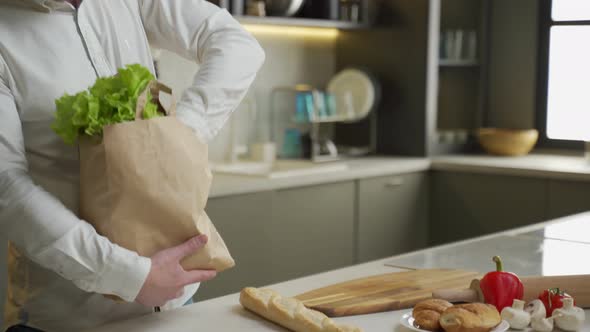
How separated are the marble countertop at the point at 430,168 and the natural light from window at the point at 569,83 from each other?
0.17m

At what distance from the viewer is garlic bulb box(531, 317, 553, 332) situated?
146 centimetres

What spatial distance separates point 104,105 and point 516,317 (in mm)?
750

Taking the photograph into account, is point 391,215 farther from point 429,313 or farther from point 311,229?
point 429,313

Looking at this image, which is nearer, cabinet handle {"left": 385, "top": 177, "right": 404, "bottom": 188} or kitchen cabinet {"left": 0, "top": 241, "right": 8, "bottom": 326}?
kitchen cabinet {"left": 0, "top": 241, "right": 8, "bottom": 326}

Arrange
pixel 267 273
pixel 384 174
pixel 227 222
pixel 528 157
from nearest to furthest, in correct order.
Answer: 1. pixel 227 222
2. pixel 267 273
3. pixel 384 174
4. pixel 528 157

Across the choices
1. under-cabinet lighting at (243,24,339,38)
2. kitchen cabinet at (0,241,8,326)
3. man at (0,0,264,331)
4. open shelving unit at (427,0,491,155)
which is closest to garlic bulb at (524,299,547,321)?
man at (0,0,264,331)

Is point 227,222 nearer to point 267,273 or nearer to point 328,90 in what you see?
point 267,273

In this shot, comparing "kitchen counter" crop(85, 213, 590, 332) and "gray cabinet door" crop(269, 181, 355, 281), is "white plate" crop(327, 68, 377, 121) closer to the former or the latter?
"gray cabinet door" crop(269, 181, 355, 281)

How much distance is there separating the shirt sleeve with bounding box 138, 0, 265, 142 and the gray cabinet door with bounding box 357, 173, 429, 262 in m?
2.27

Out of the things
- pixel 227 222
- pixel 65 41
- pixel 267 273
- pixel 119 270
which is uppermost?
pixel 65 41

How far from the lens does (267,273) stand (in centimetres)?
354

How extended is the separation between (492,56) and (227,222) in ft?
7.19

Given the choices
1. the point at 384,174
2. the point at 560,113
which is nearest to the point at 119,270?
the point at 384,174

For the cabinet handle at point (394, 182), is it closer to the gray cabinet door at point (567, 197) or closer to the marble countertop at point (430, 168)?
the marble countertop at point (430, 168)
